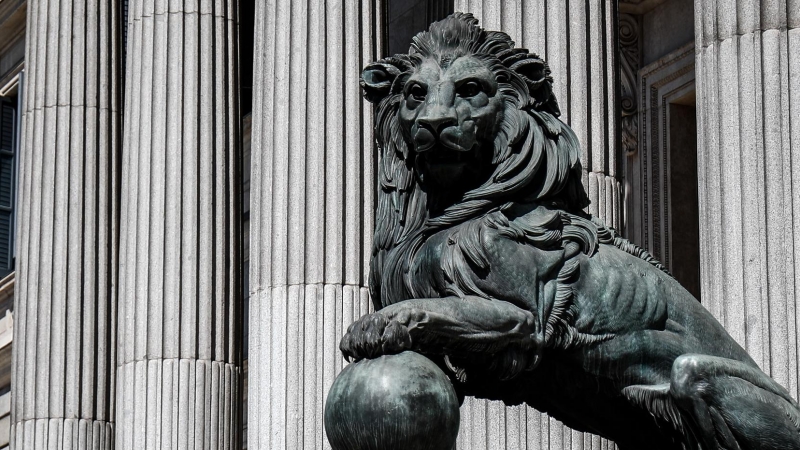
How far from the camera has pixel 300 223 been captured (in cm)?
1842

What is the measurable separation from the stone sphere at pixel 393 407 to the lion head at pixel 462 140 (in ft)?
2.01

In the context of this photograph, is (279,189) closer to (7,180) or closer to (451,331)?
(451,331)

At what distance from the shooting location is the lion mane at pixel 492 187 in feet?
21.5

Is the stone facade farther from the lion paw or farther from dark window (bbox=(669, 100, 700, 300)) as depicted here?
the lion paw

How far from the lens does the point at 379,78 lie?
6996mm

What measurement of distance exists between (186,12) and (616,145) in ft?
29.1

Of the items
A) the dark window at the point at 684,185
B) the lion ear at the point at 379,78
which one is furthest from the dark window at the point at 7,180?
the lion ear at the point at 379,78

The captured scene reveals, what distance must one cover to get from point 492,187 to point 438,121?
11.9 inches

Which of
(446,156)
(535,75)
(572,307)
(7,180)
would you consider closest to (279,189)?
(535,75)

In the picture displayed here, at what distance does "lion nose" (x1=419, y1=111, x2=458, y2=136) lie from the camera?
659 cm

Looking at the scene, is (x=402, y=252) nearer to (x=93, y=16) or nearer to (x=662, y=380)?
(x=662, y=380)

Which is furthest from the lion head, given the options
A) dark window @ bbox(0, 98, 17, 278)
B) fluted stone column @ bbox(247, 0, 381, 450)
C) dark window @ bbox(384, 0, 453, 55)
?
dark window @ bbox(0, 98, 17, 278)

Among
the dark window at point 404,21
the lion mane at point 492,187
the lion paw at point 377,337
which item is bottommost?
the lion paw at point 377,337

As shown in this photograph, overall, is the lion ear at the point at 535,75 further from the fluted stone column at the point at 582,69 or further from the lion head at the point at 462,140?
the fluted stone column at the point at 582,69
